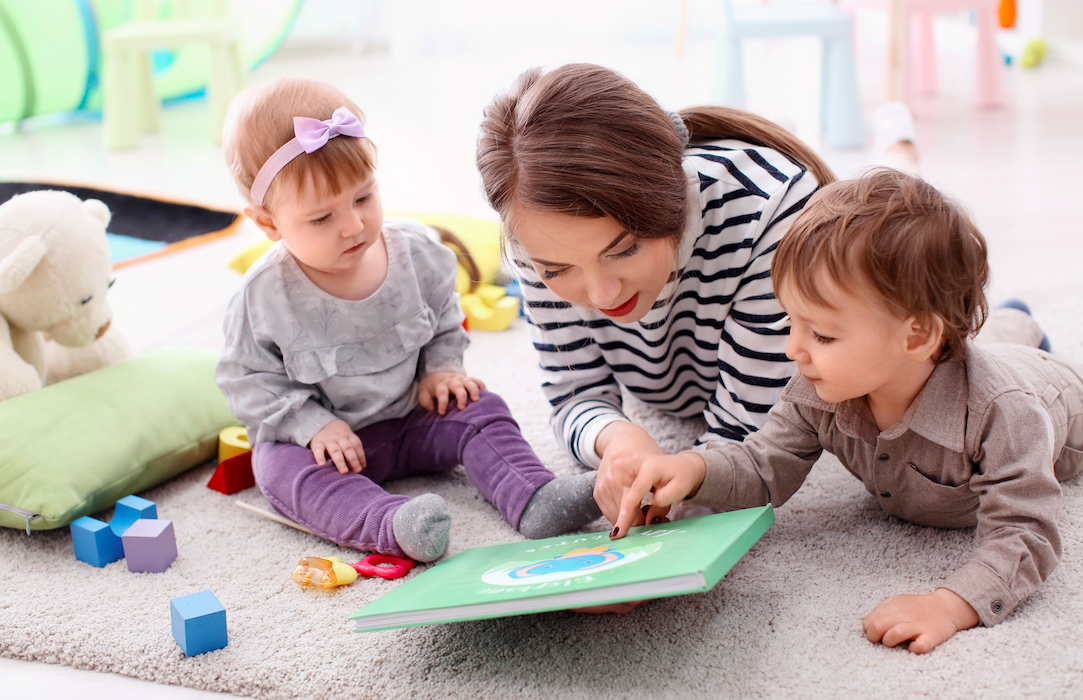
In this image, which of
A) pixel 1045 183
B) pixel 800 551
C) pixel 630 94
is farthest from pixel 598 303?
pixel 1045 183


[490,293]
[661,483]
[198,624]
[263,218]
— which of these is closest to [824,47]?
[490,293]

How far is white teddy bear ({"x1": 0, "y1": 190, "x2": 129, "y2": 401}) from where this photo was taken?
111 cm

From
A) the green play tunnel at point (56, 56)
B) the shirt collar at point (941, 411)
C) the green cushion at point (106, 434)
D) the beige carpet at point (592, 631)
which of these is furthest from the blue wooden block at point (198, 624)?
the green play tunnel at point (56, 56)

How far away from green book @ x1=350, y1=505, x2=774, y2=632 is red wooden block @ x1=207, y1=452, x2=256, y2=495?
0.37 meters

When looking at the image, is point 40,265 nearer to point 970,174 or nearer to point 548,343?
point 548,343

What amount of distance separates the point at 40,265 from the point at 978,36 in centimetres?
265

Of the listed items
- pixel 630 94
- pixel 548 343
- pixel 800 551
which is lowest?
pixel 800 551

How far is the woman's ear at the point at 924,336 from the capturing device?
719 millimetres

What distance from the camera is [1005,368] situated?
0.77m

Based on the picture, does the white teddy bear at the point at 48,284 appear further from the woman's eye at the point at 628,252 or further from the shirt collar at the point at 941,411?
the shirt collar at the point at 941,411

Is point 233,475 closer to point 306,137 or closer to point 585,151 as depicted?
point 306,137

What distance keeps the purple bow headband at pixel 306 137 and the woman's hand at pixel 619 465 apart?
429 mm

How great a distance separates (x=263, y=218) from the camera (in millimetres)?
1056

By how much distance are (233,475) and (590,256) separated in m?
0.56
